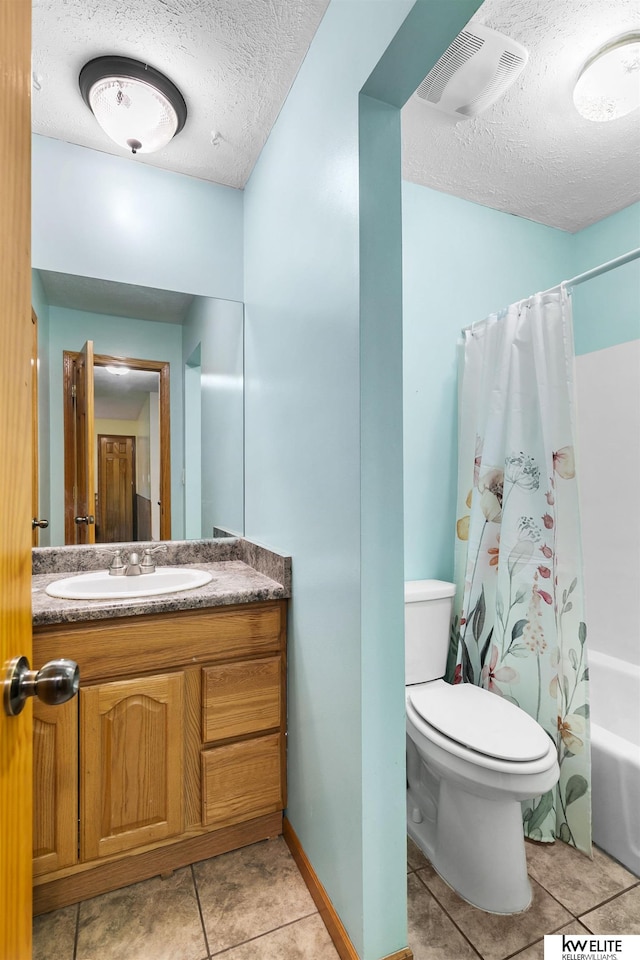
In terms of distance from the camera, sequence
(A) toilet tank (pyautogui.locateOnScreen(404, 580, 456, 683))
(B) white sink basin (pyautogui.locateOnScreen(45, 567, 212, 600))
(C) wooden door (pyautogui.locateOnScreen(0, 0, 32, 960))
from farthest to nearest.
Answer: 1. (A) toilet tank (pyautogui.locateOnScreen(404, 580, 456, 683))
2. (B) white sink basin (pyautogui.locateOnScreen(45, 567, 212, 600))
3. (C) wooden door (pyautogui.locateOnScreen(0, 0, 32, 960))

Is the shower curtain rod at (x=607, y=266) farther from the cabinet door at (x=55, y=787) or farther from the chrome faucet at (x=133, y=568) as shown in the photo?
the cabinet door at (x=55, y=787)

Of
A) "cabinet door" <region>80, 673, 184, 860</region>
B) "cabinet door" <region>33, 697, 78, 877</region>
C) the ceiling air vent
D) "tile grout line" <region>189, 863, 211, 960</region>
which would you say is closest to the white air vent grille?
the ceiling air vent

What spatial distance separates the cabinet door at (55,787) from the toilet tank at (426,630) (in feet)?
3.64

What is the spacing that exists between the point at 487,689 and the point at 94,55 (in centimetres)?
242

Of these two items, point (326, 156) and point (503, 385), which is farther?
point (503, 385)

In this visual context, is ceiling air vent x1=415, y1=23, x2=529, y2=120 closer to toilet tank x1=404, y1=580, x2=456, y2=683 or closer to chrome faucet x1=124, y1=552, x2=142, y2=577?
toilet tank x1=404, y1=580, x2=456, y2=683

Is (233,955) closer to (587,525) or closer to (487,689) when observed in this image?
(487,689)

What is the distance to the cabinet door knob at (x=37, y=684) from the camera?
22.3 inches

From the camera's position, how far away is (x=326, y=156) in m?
1.35

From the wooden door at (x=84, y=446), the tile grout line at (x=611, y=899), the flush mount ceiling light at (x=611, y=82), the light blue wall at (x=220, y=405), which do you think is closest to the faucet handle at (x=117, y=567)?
the wooden door at (x=84, y=446)

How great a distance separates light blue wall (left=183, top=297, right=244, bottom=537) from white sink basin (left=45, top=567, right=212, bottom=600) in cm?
29

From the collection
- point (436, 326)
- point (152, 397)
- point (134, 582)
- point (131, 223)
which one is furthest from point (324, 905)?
point (131, 223)

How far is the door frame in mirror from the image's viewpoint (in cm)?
184

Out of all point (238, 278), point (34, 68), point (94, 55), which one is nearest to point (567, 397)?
point (238, 278)
